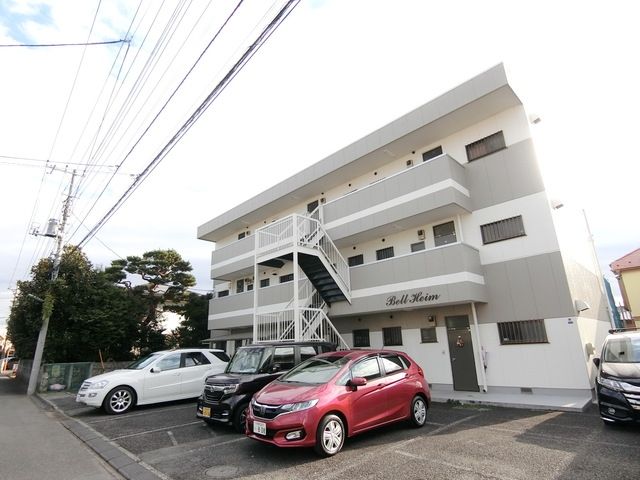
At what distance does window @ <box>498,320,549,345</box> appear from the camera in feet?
32.4

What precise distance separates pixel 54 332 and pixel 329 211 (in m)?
14.5

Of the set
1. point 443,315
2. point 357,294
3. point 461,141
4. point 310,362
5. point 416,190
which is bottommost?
point 310,362

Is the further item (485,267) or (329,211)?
(329,211)

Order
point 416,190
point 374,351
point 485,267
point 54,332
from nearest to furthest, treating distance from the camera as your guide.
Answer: point 374,351 → point 485,267 → point 416,190 → point 54,332

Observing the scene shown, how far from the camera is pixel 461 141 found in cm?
1247

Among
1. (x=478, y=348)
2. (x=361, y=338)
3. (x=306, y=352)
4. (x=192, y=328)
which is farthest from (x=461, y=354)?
(x=192, y=328)

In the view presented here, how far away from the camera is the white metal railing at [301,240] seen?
12.2 metres

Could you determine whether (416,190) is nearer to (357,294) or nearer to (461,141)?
(461,141)

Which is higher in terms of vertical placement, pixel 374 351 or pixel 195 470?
pixel 374 351

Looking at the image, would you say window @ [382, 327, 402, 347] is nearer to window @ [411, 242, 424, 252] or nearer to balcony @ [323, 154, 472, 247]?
window @ [411, 242, 424, 252]

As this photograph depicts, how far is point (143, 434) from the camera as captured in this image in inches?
281

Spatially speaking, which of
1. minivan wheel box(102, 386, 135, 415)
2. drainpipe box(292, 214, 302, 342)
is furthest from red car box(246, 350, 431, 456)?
minivan wheel box(102, 386, 135, 415)

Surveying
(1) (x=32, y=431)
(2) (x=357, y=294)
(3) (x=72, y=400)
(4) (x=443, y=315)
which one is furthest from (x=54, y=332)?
(4) (x=443, y=315)

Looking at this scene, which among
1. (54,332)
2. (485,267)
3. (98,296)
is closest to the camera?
(485,267)
